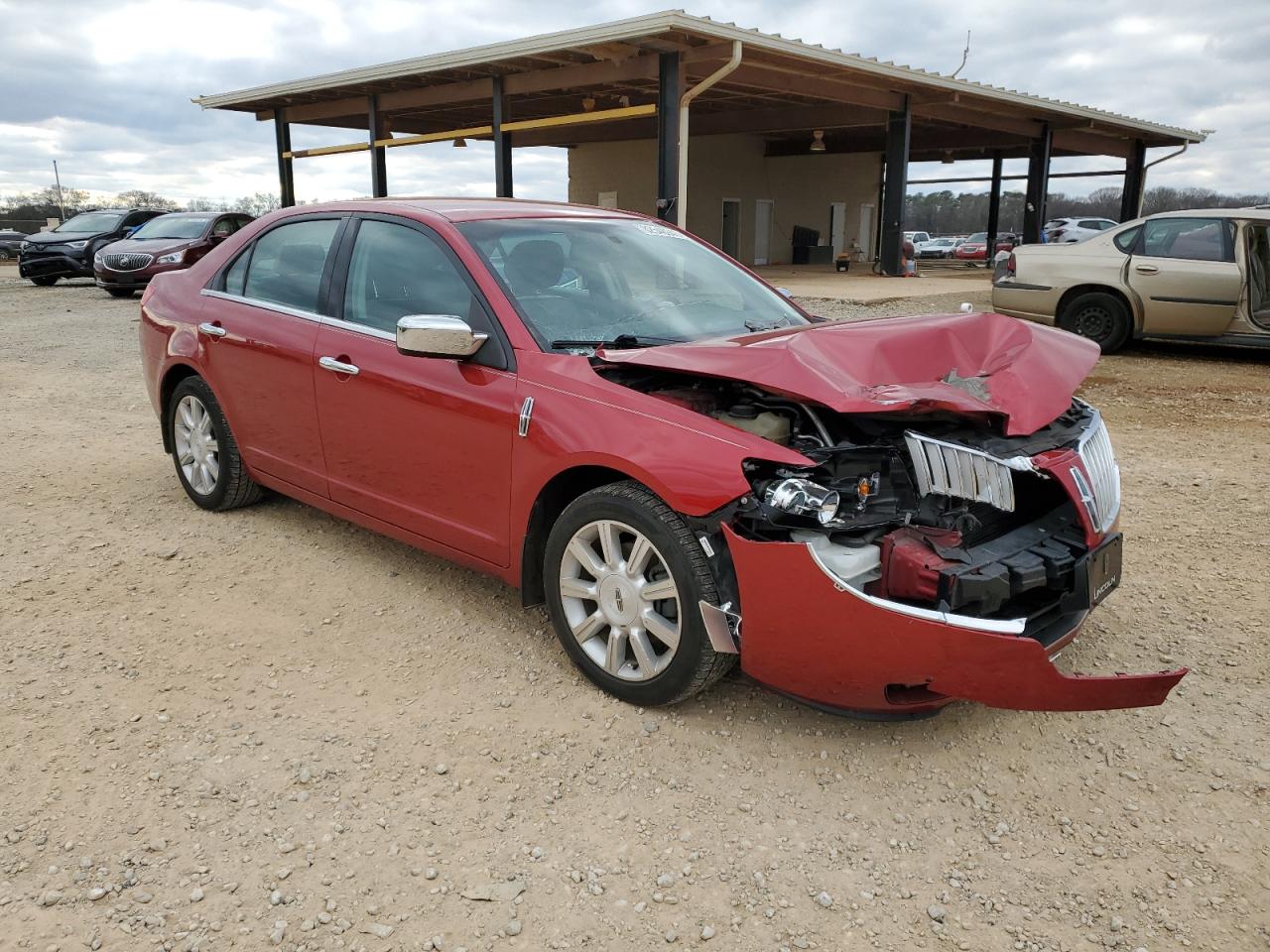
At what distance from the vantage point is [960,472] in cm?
280

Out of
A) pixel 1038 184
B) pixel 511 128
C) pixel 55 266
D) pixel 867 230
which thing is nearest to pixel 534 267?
pixel 511 128

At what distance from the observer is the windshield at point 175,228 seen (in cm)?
1698

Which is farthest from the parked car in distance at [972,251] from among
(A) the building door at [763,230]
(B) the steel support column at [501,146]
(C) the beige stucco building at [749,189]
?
(B) the steel support column at [501,146]

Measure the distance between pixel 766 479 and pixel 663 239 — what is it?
1.87 meters

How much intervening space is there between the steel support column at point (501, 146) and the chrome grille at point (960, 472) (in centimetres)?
1470

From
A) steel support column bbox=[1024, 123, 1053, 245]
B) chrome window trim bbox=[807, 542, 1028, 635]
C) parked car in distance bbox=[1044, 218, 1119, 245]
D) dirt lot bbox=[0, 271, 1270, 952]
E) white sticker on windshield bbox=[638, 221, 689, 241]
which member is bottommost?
dirt lot bbox=[0, 271, 1270, 952]

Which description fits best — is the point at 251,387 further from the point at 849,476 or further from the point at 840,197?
the point at 840,197

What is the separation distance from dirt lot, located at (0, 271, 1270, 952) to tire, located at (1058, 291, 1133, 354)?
646 centimetres

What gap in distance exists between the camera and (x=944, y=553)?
271 centimetres

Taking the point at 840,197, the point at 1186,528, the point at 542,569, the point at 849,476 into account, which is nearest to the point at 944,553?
the point at 849,476

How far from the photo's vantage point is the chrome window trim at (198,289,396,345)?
387 cm

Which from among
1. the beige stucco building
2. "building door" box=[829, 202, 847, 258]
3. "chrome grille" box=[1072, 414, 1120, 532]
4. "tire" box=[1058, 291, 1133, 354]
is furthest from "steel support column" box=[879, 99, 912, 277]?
"chrome grille" box=[1072, 414, 1120, 532]

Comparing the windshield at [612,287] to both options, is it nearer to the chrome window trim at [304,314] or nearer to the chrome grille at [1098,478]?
the chrome window trim at [304,314]

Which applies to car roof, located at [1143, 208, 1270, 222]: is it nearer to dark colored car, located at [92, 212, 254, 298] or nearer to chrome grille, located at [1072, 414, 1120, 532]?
chrome grille, located at [1072, 414, 1120, 532]
